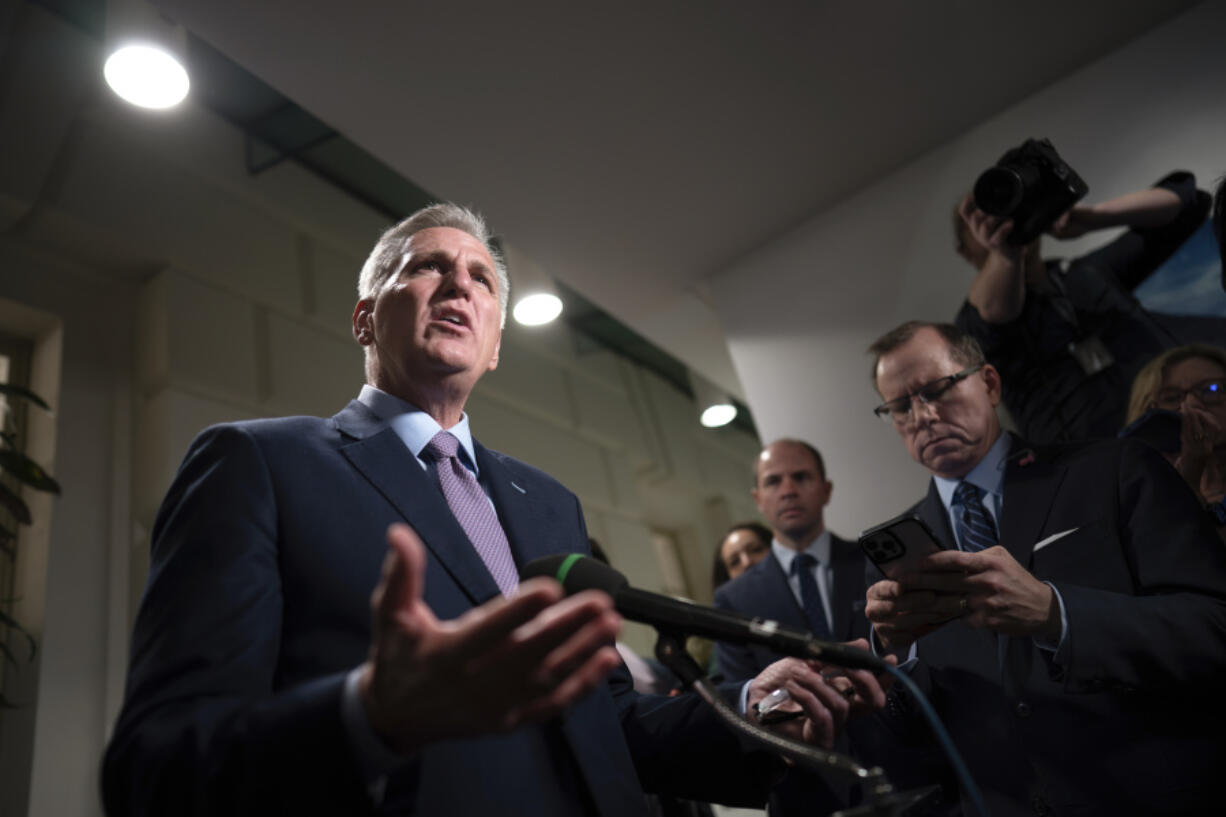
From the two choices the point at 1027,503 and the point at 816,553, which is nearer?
the point at 1027,503

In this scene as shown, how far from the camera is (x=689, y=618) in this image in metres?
0.94

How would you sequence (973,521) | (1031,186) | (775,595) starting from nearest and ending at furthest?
(973,521)
(1031,186)
(775,595)

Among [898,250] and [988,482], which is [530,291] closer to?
[898,250]

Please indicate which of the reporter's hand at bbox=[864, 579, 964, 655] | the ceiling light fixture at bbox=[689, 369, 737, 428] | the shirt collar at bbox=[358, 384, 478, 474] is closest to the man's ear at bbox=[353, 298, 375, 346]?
the shirt collar at bbox=[358, 384, 478, 474]

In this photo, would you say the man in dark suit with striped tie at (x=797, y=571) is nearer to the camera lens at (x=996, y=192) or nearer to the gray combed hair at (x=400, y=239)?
the camera lens at (x=996, y=192)

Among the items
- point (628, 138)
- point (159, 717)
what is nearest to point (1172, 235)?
point (628, 138)

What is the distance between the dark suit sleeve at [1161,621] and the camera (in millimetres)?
1309

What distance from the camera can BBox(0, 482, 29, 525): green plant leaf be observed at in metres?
2.48

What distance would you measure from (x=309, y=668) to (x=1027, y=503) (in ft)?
4.64

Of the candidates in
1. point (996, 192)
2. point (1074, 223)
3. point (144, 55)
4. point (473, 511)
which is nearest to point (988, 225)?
point (996, 192)

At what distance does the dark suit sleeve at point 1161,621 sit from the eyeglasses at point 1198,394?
1.00 m

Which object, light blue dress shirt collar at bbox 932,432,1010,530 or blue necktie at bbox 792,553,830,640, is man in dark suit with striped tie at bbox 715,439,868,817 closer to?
blue necktie at bbox 792,553,830,640

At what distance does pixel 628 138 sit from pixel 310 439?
232 cm

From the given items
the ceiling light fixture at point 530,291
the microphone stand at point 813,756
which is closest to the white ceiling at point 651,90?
the ceiling light fixture at point 530,291
